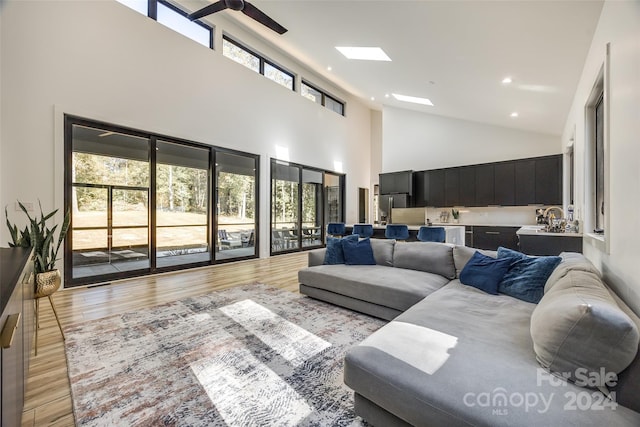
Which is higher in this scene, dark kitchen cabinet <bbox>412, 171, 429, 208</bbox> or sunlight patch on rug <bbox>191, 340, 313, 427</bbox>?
dark kitchen cabinet <bbox>412, 171, 429, 208</bbox>

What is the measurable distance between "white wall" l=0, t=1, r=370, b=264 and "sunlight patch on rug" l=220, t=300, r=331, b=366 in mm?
3288

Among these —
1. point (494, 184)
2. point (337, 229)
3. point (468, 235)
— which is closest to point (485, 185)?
point (494, 184)

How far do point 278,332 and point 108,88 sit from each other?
4652 millimetres

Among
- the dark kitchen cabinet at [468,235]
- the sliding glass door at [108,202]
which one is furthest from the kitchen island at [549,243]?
the sliding glass door at [108,202]

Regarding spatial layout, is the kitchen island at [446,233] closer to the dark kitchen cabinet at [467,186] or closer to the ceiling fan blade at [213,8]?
the dark kitchen cabinet at [467,186]

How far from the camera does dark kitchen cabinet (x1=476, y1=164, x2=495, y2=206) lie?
687cm

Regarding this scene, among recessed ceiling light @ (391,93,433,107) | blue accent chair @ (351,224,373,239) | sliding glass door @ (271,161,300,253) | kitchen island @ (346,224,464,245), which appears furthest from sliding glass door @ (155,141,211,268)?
recessed ceiling light @ (391,93,433,107)

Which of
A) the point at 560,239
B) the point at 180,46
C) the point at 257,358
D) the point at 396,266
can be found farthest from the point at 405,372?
the point at 180,46

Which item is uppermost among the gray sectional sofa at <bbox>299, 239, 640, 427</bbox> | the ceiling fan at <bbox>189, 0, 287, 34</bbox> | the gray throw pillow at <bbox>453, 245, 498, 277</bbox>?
the ceiling fan at <bbox>189, 0, 287, 34</bbox>

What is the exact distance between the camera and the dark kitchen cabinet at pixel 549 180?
592 cm

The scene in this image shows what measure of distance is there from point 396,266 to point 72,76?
5412 mm

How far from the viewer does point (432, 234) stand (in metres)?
5.37

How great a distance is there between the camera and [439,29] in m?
3.42

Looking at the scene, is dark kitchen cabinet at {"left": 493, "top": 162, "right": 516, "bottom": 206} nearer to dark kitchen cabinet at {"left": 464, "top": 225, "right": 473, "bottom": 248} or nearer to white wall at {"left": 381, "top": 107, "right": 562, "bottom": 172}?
white wall at {"left": 381, "top": 107, "right": 562, "bottom": 172}
